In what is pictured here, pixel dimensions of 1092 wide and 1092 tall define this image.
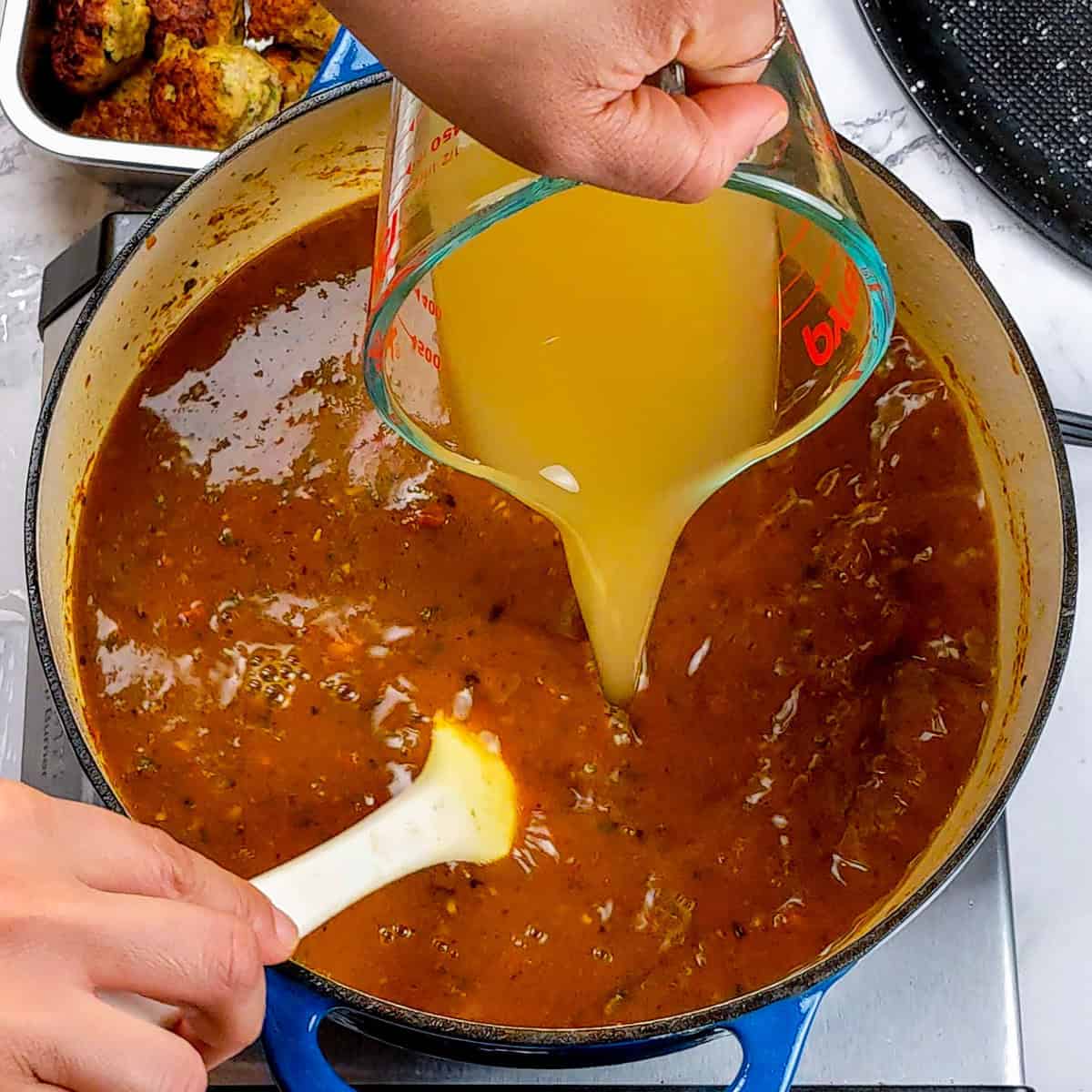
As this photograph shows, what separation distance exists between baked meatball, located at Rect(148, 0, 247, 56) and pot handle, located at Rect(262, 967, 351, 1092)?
2.90 ft

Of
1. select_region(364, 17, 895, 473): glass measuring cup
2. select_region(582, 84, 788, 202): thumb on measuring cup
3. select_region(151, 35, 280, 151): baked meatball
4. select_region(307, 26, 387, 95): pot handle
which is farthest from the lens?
select_region(151, 35, 280, 151): baked meatball

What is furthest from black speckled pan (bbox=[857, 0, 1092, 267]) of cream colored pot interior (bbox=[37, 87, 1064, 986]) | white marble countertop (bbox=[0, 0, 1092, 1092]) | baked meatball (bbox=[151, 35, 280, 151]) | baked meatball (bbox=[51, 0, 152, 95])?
baked meatball (bbox=[51, 0, 152, 95])

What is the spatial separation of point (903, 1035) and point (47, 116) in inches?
42.7

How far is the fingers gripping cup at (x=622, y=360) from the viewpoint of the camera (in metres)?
0.82

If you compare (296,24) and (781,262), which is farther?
(296,24)

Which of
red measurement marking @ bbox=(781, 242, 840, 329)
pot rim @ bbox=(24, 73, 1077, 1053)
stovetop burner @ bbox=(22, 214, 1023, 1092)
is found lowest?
stovetop burner @ bbox=(22, 214, 1023, 1092)

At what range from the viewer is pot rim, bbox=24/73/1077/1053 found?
725 millimetres

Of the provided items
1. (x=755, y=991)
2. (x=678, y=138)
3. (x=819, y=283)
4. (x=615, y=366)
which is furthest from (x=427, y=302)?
(x=755, y=991)

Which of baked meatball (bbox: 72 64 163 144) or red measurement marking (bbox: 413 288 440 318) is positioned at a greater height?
red measurement marking (bbox: 413 288 440 318)

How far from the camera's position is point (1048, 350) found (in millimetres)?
1223

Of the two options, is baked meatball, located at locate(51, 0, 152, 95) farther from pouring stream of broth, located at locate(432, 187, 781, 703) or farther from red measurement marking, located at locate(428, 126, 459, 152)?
red measurement marking, located at locate(428, 126, 459, 152)

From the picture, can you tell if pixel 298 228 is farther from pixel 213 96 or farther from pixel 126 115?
pixel 126 115

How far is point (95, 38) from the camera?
1.19m

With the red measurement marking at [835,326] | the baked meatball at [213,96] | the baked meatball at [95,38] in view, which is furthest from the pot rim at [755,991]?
the baked meatball at [95,38]
